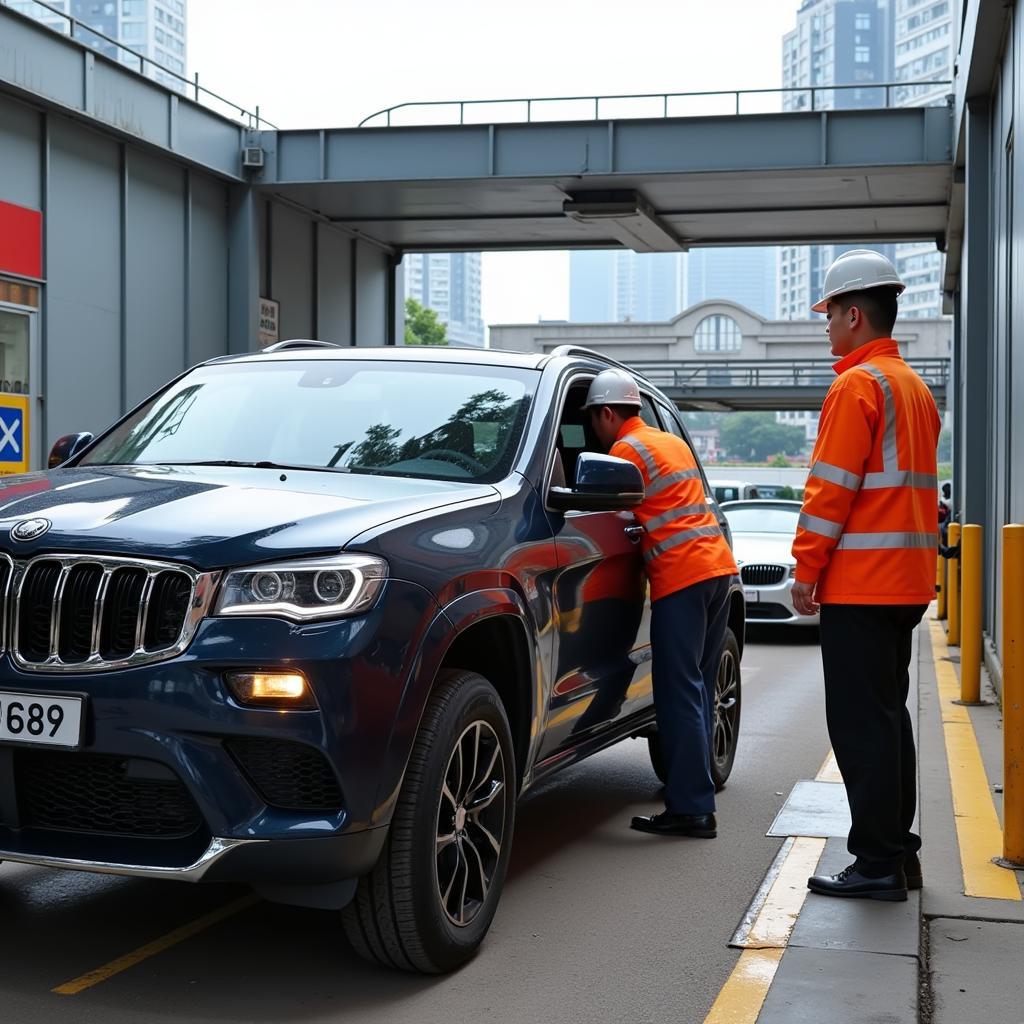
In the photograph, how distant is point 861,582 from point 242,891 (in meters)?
2.34

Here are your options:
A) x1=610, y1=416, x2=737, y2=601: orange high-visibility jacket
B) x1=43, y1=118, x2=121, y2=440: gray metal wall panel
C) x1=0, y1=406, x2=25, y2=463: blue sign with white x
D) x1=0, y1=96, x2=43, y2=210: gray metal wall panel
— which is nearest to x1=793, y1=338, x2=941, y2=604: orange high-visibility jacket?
x1=610, y1=416, x2=737, y2=601: orange high-visibility jacket

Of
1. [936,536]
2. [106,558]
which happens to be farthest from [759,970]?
[106,558]

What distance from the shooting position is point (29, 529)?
152 inches

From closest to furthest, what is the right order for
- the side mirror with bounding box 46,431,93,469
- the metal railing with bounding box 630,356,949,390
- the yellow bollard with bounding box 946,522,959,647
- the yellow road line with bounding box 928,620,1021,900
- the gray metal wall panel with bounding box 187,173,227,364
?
the yellow road line with bounding box 928,620,1021,900 < the side mirror with bounding box 46,431,93,469 < the yellow bollard with bounding box 946,522,959,647 < the gray metal wall panel with bounding box 187,173,227,364 < the metal railing with bounding box 630,356,949,390

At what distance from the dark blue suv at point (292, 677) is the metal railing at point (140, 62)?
14373mm

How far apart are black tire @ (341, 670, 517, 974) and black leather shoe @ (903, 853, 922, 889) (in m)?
1.49

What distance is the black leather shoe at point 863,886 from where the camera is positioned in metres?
4.89

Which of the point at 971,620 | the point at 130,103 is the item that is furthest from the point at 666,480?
the point at 130,103

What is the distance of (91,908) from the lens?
4.75 meters

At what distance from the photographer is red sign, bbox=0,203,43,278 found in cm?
1725

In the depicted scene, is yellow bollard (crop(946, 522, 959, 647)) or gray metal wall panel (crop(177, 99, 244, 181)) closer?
yellow bollard (crop(946, 522, 959, 647))

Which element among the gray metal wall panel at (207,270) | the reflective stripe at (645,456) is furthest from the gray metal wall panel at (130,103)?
the reflective stripe at (645,456)

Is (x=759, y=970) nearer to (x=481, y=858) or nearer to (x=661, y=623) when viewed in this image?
(x=481, y=858)

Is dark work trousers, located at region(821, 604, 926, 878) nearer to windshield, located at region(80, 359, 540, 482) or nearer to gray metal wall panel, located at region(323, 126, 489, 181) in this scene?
windshield, located at region(80, 359, 540, 482)
